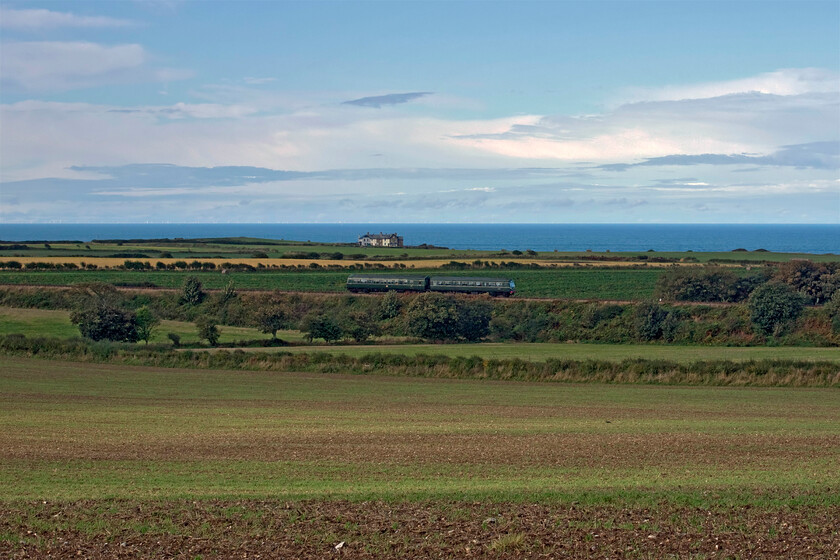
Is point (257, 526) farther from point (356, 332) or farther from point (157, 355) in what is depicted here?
point (356, 332)

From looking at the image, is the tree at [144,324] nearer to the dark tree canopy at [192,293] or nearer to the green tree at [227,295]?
the green tree at [227,295]

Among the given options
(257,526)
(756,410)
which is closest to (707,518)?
(257,526)

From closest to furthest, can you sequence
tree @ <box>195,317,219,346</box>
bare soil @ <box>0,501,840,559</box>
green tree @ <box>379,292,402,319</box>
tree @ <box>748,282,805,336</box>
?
bare soil @ <box>0,501,840,559</box>, tree @ <box>195,317,219,346</box>, tree @ <box>748,282,805,336</box>, green tree @ <box>379,292,402,319</box>

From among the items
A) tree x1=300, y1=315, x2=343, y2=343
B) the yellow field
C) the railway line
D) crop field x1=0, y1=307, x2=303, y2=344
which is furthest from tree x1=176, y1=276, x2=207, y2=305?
the yellow field

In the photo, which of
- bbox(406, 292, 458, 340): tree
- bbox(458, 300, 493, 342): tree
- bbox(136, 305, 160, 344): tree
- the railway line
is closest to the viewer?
bbox(136, 305, 160, 344): tree

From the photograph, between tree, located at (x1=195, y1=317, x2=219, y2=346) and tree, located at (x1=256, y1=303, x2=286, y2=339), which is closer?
tree, located at (x1=195, y1=317, x2=219, y2=346)

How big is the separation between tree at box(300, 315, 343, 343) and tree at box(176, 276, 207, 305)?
23.4m

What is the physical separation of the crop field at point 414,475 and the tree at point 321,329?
76.9ft

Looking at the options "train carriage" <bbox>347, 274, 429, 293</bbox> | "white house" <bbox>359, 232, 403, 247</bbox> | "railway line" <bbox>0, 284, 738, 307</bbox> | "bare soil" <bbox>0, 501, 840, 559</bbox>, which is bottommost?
"bare soil" <bbox>0, 501, 840, 559</bbox>

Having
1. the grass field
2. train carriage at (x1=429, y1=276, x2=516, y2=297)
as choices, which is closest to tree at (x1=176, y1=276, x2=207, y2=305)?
the grass field

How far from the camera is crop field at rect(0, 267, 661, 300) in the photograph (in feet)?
262

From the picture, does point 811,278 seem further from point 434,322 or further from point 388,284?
point 434,322

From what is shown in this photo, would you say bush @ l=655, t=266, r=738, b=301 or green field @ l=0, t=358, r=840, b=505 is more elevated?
bush @ l=655, t=266, r=738, b=301

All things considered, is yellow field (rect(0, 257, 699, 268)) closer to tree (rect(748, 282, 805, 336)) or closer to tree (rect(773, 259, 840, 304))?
tree (rect(773, 259, 840, 304))
